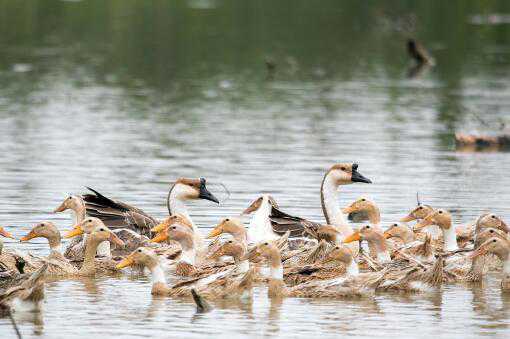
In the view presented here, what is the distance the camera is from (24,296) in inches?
566

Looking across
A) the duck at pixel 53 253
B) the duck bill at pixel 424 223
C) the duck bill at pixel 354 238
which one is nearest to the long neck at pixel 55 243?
the duck at pixel 53 253

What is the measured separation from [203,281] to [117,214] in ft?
13.2

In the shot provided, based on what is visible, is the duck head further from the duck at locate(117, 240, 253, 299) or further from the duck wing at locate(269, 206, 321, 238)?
the duck at locate(117, 240, 253, 299)

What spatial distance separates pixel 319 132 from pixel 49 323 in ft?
66.3

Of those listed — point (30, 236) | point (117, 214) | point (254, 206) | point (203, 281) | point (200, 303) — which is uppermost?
point (254, 206)

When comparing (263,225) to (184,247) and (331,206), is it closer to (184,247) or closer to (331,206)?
(331,206)

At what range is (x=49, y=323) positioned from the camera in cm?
1416

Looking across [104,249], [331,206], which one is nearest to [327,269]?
[331,206]

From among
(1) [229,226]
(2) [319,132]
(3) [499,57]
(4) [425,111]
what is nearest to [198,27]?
(3) [499,57]

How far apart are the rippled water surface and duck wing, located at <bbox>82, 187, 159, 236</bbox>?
35.3 inches

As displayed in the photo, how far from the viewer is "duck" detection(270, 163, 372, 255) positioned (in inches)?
744

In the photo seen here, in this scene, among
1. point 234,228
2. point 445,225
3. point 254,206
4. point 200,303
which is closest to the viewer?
point 200,303

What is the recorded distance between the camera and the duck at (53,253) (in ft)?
55.9

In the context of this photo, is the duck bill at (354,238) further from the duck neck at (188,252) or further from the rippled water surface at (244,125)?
the duck neck at (188,252)
